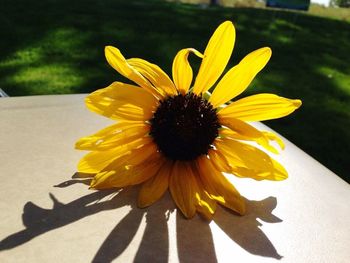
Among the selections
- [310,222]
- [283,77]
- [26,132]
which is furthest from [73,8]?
[310,222]

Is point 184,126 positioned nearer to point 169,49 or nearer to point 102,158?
point 102,158

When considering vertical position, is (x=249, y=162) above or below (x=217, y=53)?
below

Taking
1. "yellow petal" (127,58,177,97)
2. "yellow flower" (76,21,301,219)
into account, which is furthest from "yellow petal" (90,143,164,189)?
"yellow petal" (127,58,177,97)

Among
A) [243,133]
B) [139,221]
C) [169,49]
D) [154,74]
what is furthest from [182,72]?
[169,49]

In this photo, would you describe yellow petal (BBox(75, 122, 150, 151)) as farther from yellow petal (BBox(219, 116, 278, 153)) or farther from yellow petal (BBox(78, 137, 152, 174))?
yellow petal (BBox(219, 116, 278, 153))

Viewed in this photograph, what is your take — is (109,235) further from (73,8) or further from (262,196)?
(73,8)
